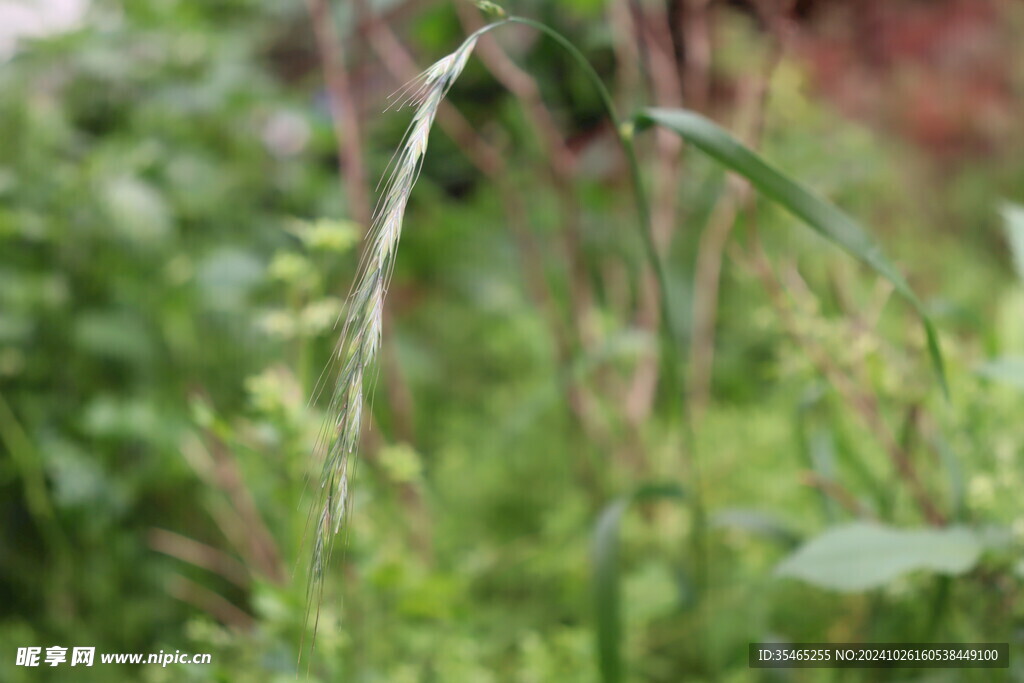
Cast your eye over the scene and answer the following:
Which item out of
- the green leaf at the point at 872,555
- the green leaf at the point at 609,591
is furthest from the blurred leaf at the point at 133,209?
the green leaf at the point at 872,555

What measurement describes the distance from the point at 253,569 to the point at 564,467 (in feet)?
1.61

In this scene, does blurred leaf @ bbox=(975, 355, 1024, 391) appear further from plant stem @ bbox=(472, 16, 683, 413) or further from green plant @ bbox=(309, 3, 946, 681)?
plant stem @ bbox=(472, 16, 683, 413)

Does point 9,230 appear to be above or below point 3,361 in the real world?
above

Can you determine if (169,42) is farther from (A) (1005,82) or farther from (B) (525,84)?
(A) (1005,82)

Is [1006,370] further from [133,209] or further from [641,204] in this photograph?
[133,209]

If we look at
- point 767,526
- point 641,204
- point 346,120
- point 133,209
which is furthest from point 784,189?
point 133,209

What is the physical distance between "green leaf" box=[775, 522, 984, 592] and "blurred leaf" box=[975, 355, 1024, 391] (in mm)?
123

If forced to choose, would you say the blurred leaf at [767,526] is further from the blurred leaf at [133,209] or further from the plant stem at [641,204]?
the blurred leaf at [133,209]

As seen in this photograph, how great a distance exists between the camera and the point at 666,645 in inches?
36.0

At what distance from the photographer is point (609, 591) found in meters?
0.61

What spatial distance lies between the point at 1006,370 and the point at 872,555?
17 cm

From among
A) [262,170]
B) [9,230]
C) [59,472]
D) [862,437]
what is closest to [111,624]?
[59,472]

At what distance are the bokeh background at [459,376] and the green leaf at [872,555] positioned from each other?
2 cm

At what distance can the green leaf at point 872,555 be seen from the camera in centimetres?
55
